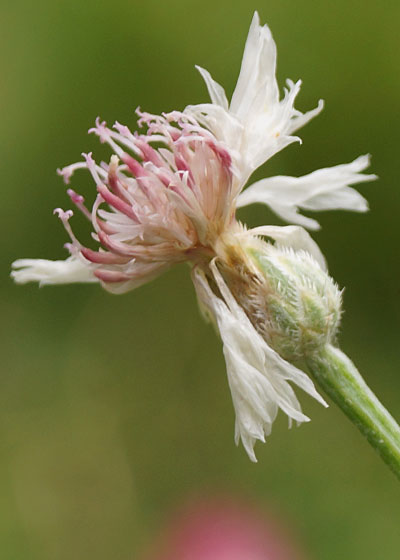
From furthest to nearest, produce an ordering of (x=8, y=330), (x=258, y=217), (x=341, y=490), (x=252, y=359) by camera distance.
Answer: (x=8, y=330)
(x=258, y=217)
(x=341, y=490)
(x=252, y=359)

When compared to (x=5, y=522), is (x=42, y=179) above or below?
above

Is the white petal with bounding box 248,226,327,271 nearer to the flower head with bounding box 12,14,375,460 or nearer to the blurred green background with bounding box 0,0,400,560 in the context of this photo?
the flower head with bounding box 12,14,375,460

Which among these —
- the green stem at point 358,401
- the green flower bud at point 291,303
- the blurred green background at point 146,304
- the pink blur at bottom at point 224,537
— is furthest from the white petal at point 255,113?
the blurred green background at point 146,304

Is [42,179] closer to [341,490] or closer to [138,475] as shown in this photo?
[138,475]

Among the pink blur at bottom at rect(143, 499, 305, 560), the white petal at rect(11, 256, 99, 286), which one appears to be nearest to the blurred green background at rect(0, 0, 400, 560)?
the pink blur at bottom at rect(143, 499, 305, 560)

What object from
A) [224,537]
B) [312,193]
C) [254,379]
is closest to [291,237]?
[312,193]

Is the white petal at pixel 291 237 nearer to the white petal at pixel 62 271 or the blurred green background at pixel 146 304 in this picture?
the white petal at pixel 62 271

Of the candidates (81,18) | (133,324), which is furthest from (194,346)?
(81,18)
